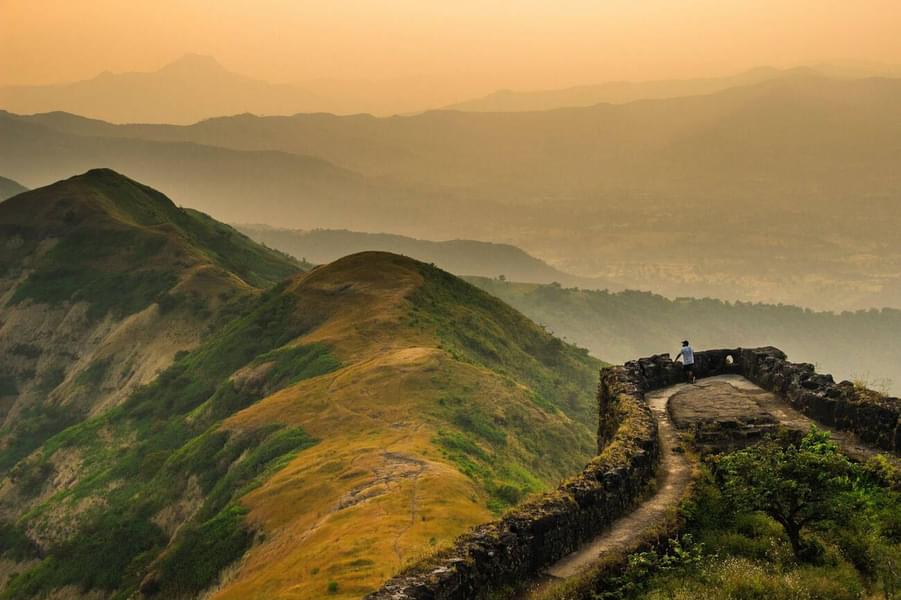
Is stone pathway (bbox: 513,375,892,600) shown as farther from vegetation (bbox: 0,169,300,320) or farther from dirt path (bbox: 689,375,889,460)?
vegetation (bbox: 0,169,300,320)

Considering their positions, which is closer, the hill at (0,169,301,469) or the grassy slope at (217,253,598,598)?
the grassy slope at (217,253,598,598)

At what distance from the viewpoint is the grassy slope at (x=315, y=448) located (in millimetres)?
28938

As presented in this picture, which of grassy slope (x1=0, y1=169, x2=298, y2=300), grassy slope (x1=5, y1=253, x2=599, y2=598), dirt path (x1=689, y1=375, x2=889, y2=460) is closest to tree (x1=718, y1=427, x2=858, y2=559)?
dirt path (x1=689, y1=375, x2=889, y2=460)

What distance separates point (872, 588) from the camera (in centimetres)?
1212

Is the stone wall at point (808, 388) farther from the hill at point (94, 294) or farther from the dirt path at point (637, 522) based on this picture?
the hill at point (94, 294)

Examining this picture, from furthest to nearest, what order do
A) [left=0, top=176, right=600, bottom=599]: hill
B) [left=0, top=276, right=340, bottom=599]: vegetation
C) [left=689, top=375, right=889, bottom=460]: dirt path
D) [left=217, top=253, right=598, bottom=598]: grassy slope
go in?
1. [left=0, top=276, right=340, bottom=599]: vegetation
2. [left=0, top=176, right=600, bottom=599]: hill
3. [left=217, top=253, right=598, bottom=598]: grassy slope
4. [left=689, top=375, right=889, bottom=460]: dirt path

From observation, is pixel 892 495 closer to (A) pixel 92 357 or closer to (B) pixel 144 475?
(B) pixel 144 475

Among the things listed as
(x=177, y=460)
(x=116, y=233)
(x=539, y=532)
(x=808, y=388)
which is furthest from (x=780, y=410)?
(x=116, y=233)

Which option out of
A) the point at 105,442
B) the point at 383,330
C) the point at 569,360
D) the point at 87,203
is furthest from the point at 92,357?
the point at 569,360

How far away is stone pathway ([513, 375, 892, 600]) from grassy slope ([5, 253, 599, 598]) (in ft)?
27.8

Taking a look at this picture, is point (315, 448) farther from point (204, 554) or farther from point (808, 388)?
point (808, 388)

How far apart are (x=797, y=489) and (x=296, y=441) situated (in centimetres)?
3278

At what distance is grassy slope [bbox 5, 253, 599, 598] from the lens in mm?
28938

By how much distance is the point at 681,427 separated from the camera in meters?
21.0
